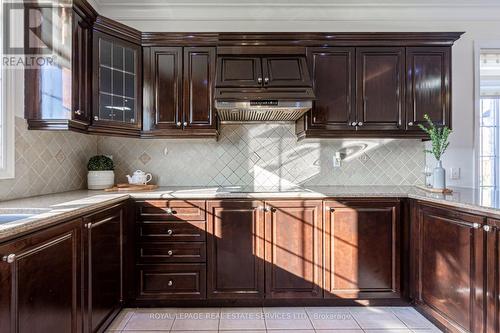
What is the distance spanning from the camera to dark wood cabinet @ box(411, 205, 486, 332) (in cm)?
173

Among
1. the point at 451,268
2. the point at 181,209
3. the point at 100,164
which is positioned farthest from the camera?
the point at 100,164

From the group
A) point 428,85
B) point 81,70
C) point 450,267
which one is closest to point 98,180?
point 81,70

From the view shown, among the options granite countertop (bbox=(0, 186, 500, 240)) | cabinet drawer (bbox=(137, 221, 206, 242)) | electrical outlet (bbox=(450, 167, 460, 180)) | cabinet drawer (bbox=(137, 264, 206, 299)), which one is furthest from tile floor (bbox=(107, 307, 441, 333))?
electrical outlet (bbox=(450, 167, 460, 180))

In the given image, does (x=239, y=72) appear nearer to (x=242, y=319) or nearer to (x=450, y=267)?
(x=242, y=319)

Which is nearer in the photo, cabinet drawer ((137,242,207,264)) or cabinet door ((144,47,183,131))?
cabinet drawer ((137,242,207,264))

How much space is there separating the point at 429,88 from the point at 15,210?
3072mm

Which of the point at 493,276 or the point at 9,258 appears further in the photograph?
the point at 493,276

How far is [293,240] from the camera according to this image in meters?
2.37

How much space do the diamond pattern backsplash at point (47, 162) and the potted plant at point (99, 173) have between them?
0.41ft

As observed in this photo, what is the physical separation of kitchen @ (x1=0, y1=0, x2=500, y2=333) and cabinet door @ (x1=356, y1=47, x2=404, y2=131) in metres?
0.01

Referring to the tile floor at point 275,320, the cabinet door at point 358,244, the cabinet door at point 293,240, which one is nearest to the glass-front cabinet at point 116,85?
the cabinet door at point 293,240

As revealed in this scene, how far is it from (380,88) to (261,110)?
1.04m

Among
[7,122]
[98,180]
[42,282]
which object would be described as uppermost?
[7,122]

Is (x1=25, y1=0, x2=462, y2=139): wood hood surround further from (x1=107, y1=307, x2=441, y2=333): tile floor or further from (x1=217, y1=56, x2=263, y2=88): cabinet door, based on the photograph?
(x1=107, y1=307, x2=441, y2=333): tile floor
